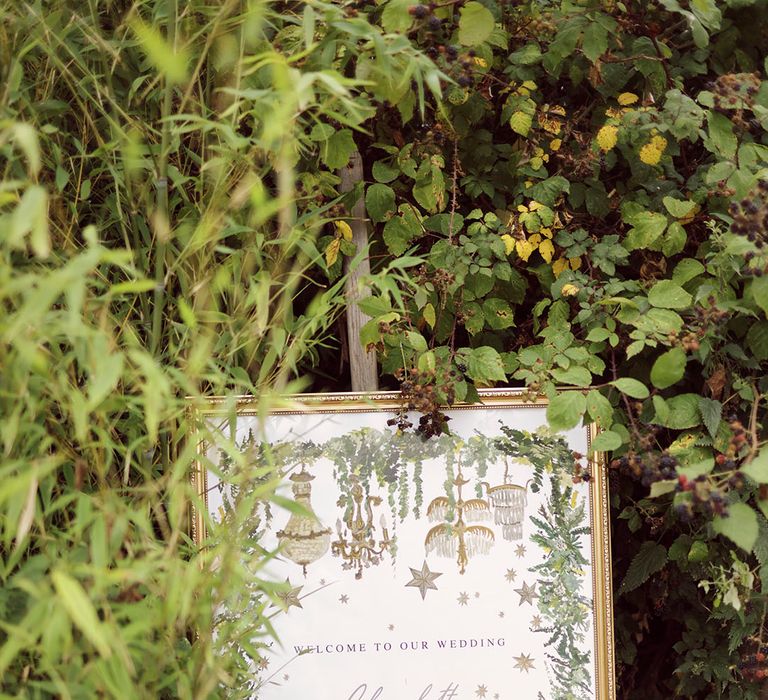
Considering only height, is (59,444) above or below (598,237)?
below

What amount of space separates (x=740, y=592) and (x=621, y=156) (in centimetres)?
72

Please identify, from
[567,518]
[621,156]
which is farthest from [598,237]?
[567,518]

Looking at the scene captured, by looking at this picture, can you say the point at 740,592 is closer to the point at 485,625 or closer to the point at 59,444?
the point at 485,625

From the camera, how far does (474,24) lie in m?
1.13

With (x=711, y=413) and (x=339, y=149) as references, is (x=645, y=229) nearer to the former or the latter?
(x=711, y=413)

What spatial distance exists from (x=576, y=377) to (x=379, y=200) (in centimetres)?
41

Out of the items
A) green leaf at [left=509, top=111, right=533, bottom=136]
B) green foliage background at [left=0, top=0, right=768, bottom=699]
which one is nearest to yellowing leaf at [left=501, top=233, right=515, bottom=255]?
green foliage background at [left=0, top=0, right=768, bottom=699]

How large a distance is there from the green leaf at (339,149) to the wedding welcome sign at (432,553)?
0.35 metres

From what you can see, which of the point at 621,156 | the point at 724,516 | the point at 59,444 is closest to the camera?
the point at 59,444

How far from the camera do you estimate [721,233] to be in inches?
48.6

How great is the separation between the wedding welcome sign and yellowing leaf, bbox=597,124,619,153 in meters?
0.42

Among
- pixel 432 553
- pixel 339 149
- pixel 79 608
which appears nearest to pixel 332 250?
pixel 339 149

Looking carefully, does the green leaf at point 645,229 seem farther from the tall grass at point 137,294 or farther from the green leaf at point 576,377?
the tall grass at point 137,294

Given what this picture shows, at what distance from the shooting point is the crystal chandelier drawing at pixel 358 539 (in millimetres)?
1215
